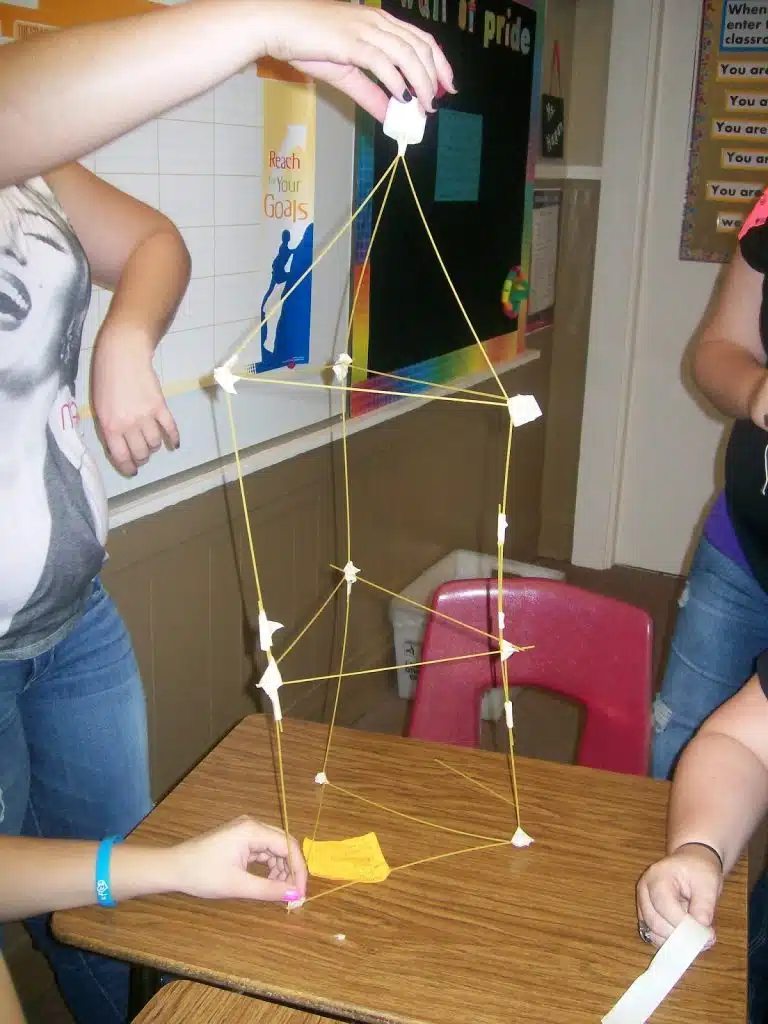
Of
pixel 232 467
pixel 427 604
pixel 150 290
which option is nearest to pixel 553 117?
pixel 427 604

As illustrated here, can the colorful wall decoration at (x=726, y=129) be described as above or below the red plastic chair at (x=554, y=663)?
above

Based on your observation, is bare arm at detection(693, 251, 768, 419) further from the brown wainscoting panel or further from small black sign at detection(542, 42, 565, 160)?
small black sign at detection(542, 42, 565, 160)

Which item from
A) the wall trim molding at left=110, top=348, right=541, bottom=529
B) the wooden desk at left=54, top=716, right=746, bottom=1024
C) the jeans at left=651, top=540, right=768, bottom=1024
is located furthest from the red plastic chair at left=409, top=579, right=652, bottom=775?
the wall trim molding at left=110, top=348, right=541, bottom=529

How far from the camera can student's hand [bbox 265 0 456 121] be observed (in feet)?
2.35

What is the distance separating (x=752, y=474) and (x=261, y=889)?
79cm

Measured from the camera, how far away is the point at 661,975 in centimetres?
80

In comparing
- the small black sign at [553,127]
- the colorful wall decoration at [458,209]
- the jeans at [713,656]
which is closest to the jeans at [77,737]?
the jeans at [713,656]

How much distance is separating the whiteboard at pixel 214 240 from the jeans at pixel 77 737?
1.22ft

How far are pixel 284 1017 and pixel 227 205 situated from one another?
1204mm

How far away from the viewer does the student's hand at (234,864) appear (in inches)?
33.9

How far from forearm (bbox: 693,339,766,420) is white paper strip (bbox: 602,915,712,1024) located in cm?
61

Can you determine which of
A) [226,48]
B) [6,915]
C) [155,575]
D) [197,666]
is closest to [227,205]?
[155,575]

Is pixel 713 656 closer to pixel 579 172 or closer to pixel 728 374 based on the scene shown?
pixel 728 374

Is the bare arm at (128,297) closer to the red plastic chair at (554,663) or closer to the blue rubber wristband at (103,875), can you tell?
the blue rubber wristband at (103,875)
